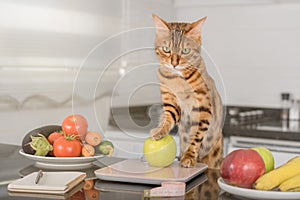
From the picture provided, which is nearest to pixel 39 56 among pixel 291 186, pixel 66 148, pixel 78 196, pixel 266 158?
pixel 66 148

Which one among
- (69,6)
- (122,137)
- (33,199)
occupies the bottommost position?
(33,199)

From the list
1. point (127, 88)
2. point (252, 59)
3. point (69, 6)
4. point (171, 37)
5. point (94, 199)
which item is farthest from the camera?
point (252, 59)

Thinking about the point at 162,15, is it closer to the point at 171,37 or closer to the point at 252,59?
the point at 252,59

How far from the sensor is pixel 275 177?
50.7 inches

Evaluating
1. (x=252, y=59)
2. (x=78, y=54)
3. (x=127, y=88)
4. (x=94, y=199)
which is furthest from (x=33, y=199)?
(x=252, y=59)

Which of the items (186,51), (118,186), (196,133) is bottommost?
(118,186)

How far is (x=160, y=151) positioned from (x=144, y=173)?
8 cm

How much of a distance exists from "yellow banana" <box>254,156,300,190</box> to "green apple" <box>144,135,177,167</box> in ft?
0.97

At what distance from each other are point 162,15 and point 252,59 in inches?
27.2

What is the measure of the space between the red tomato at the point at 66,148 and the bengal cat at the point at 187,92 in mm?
277

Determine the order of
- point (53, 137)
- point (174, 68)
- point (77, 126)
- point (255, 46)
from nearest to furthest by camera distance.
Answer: point (174, 68)
point (77, 126)
point (53, 137)
point (255, 46)

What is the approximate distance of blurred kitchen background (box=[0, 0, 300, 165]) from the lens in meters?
1.57

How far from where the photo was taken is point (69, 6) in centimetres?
297

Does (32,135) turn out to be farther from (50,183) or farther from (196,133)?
(196,133)
